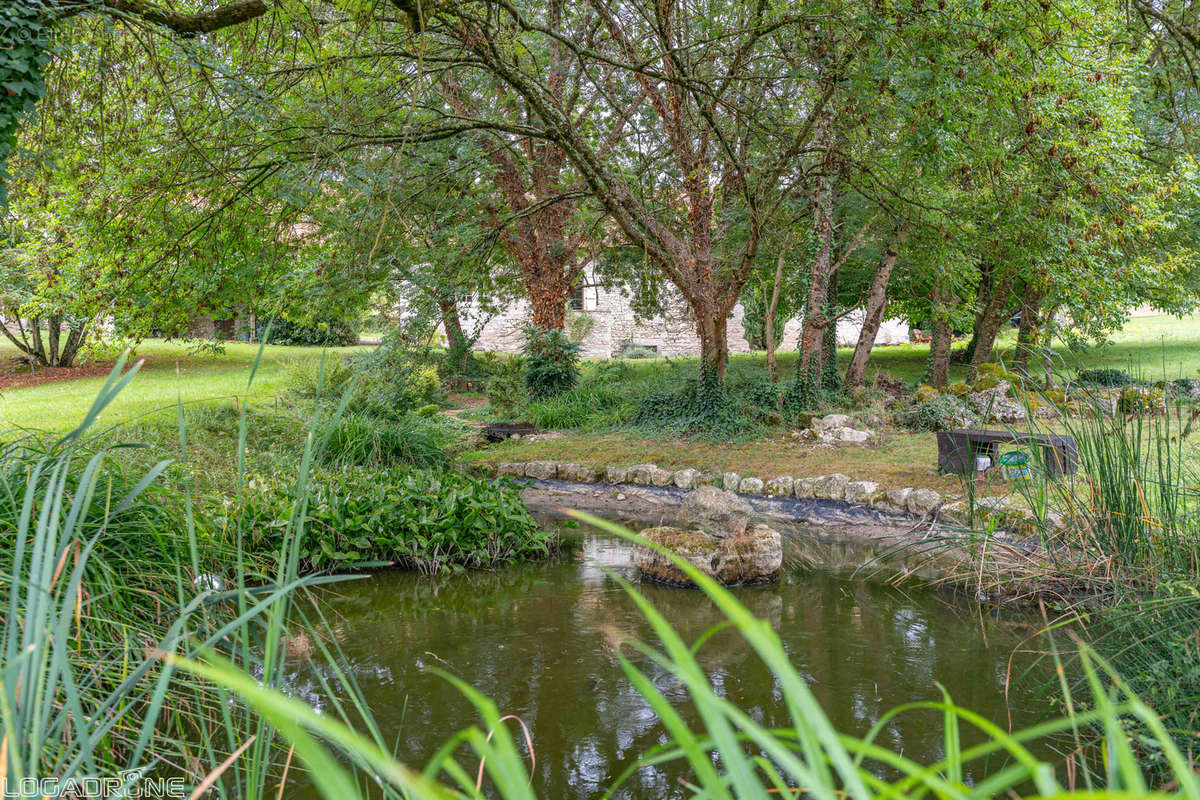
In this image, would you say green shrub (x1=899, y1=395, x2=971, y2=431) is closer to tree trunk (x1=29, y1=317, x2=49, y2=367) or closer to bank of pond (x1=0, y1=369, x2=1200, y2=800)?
bank of pond (x1=0, y1=369, x2=1200, y2=800)

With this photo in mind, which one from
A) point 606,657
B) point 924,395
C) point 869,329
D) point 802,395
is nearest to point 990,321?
point 869,329

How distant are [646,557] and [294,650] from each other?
2.57 m

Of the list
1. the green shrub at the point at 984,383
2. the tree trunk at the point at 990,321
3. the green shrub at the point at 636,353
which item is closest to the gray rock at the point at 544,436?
the green shrub at the point at 984,383

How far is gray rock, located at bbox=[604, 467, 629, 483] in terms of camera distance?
29.3ft

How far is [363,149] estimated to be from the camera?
7074mm

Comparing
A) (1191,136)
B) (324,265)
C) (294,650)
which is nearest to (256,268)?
(324,265)

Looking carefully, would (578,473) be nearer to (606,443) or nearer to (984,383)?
A: (606,443)

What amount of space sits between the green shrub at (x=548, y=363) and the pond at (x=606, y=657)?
7657mm

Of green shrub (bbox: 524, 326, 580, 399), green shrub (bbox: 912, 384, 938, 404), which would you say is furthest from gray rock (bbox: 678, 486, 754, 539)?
green shrub (bbox: 524, 326, 580, 399)

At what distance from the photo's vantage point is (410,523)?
19.2 feet

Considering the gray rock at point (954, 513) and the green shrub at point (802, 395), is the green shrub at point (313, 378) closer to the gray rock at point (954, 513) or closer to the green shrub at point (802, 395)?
the green shrub at point (802, 395)

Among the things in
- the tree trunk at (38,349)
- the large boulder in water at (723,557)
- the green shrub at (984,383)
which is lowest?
the large boulder in water at (723,557)

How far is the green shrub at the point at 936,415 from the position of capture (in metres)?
10.0

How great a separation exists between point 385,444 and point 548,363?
5.33m
